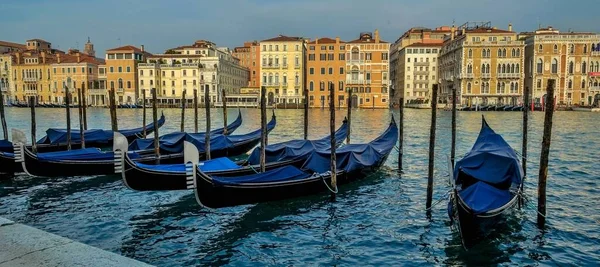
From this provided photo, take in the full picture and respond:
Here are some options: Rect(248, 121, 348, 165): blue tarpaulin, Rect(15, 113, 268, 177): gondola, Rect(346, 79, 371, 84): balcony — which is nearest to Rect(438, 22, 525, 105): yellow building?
Rect(346, 79, 371, 84): balcony

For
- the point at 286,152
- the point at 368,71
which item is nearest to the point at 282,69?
the point at 368,71

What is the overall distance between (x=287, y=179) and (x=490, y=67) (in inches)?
1642

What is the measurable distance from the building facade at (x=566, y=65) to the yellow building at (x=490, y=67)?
135cm

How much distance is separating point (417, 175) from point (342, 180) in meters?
2.45

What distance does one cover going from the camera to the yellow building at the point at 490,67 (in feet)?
143

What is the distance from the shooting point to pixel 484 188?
235 inches

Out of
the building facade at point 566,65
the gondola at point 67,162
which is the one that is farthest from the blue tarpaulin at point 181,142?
the building facade at point 566,65

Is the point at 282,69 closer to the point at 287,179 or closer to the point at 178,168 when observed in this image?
the point at 178,168

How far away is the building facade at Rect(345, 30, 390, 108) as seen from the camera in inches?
1839

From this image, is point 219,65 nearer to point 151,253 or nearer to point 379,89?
point 379,89

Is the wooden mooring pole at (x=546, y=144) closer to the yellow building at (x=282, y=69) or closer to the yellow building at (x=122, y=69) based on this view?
the yellow building at (x=282, y=69)

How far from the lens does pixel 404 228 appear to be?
6.30 metres

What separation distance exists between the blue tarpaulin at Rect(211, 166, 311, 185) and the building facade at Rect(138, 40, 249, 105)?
42271mm

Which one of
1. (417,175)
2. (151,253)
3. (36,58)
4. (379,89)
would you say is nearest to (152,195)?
(151,253)
